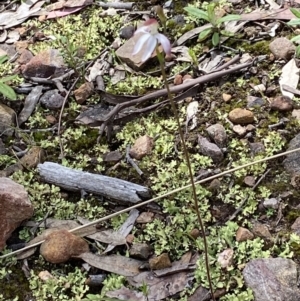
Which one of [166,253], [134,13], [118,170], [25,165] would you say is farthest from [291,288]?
[134,13]

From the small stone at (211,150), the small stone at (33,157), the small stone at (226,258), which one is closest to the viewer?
the small stone at (226,258)

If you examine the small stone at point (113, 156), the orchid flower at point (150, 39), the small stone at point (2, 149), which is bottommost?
the small stone at point (113, 156)

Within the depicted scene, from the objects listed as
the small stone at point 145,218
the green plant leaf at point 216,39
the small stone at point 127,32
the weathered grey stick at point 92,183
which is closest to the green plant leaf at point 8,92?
the weathered grey stick at point 92,183

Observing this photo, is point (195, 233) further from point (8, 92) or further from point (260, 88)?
point (8, 92)

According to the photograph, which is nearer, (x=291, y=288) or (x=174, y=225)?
(x=291, y=288)

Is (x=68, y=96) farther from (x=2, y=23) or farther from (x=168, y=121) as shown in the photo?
(x=2, y=23)

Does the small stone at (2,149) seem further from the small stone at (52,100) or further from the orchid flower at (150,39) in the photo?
the orchid flower at (150,39)

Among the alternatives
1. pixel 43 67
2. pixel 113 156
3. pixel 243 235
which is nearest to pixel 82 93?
pixel 43 67
